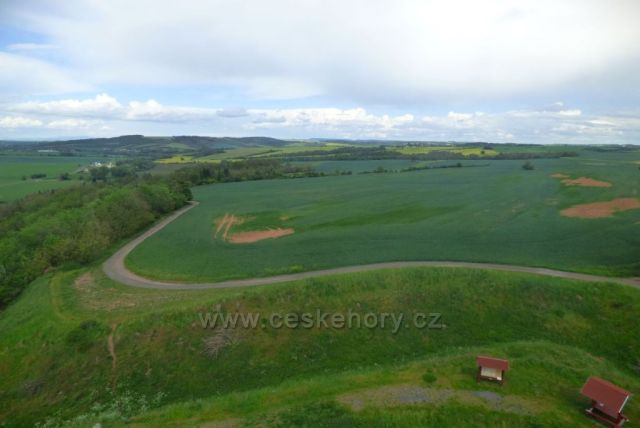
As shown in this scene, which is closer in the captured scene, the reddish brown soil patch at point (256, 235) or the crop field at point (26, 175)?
the reddish brown soil patch at point (256, 235)

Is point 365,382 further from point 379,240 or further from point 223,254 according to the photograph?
point 223,254

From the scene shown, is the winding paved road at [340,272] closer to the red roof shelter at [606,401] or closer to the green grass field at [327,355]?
the green grass field at [327,355]

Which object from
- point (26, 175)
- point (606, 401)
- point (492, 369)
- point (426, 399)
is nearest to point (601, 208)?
point (606, 401)

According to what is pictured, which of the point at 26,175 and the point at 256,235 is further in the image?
the point at 26,175

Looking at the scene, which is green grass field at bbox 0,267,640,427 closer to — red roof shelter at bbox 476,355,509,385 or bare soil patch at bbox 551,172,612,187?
red roof shelter at bbox 476,355,509,385

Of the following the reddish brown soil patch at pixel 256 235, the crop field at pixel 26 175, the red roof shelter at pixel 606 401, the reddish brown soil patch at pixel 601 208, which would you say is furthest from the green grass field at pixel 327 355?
the crop field at pixel 26 175

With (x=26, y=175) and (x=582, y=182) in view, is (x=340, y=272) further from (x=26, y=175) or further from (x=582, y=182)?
(x=26, y=175)

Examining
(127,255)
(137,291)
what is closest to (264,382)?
(137,291)
